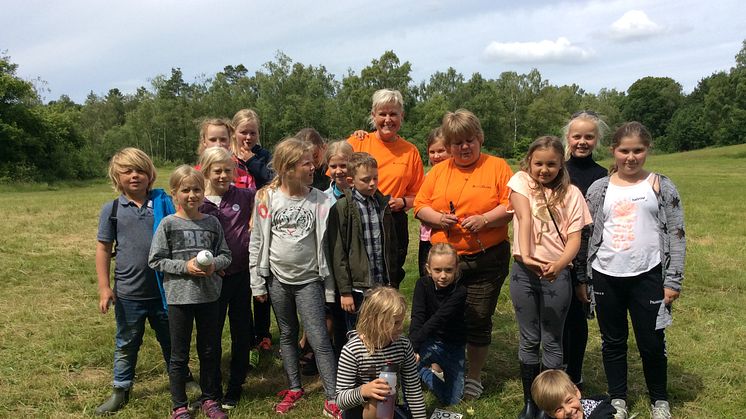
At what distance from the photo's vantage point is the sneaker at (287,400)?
404 cm

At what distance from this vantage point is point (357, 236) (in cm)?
395

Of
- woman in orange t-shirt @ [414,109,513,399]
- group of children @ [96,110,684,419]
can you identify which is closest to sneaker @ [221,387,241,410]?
group of children @ [96,110,684,419]

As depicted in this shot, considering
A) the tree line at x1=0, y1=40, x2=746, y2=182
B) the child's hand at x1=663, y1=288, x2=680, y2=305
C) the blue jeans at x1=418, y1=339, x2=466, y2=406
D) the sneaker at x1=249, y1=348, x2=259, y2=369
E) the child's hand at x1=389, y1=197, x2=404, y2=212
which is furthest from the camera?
the tree line at x1=0, y1=40, x2=746, y2=182

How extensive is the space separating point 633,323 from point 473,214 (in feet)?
4.42

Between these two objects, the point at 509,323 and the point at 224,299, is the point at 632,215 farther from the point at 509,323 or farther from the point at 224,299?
the point at 224,299

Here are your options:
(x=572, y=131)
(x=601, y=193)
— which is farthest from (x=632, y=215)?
(x=572, y=131)

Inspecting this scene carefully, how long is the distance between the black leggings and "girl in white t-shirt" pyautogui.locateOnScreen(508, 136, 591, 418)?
0.34 m

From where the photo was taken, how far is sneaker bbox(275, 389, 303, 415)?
159 inches

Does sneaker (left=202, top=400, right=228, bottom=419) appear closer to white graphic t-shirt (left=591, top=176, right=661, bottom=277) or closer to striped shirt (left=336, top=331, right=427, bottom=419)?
striped shirt (left=336, top=331, right=427, bottom=419)

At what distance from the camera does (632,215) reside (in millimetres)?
3654

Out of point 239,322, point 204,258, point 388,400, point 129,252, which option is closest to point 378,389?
point 388,400

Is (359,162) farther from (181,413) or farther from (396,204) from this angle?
(181,413)

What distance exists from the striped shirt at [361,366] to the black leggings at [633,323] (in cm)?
147

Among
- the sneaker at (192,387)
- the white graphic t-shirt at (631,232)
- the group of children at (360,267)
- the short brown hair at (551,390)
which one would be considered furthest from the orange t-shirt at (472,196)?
the sneaker at (192,387)
